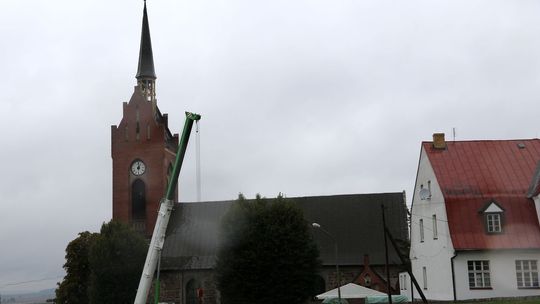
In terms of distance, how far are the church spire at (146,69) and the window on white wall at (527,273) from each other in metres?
46.5

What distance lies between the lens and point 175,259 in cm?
7500

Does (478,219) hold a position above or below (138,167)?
below

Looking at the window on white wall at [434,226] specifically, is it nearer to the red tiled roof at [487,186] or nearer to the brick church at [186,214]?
the red tiled roof at [487,186]

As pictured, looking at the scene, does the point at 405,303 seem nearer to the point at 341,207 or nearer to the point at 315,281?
the point at 315,281

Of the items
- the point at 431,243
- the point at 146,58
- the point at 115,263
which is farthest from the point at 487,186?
the point at 146,58

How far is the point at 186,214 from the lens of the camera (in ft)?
262

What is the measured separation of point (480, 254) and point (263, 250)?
19996 mm

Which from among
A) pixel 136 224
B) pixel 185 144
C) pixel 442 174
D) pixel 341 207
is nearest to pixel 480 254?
pixel 442 174

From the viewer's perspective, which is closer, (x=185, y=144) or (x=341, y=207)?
(x=185, y=144)

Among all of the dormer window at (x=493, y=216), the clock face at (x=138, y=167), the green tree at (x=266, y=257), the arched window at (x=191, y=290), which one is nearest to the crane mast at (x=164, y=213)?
the dormer window at (x=493, y=216)

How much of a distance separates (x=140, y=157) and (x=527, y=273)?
45006 millimetres

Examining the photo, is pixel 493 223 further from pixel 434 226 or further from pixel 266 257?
pixel 266 257

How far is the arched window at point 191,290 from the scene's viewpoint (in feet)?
242

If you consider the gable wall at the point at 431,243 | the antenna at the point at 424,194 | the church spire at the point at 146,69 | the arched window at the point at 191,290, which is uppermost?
the church spire at the point at 146,69
